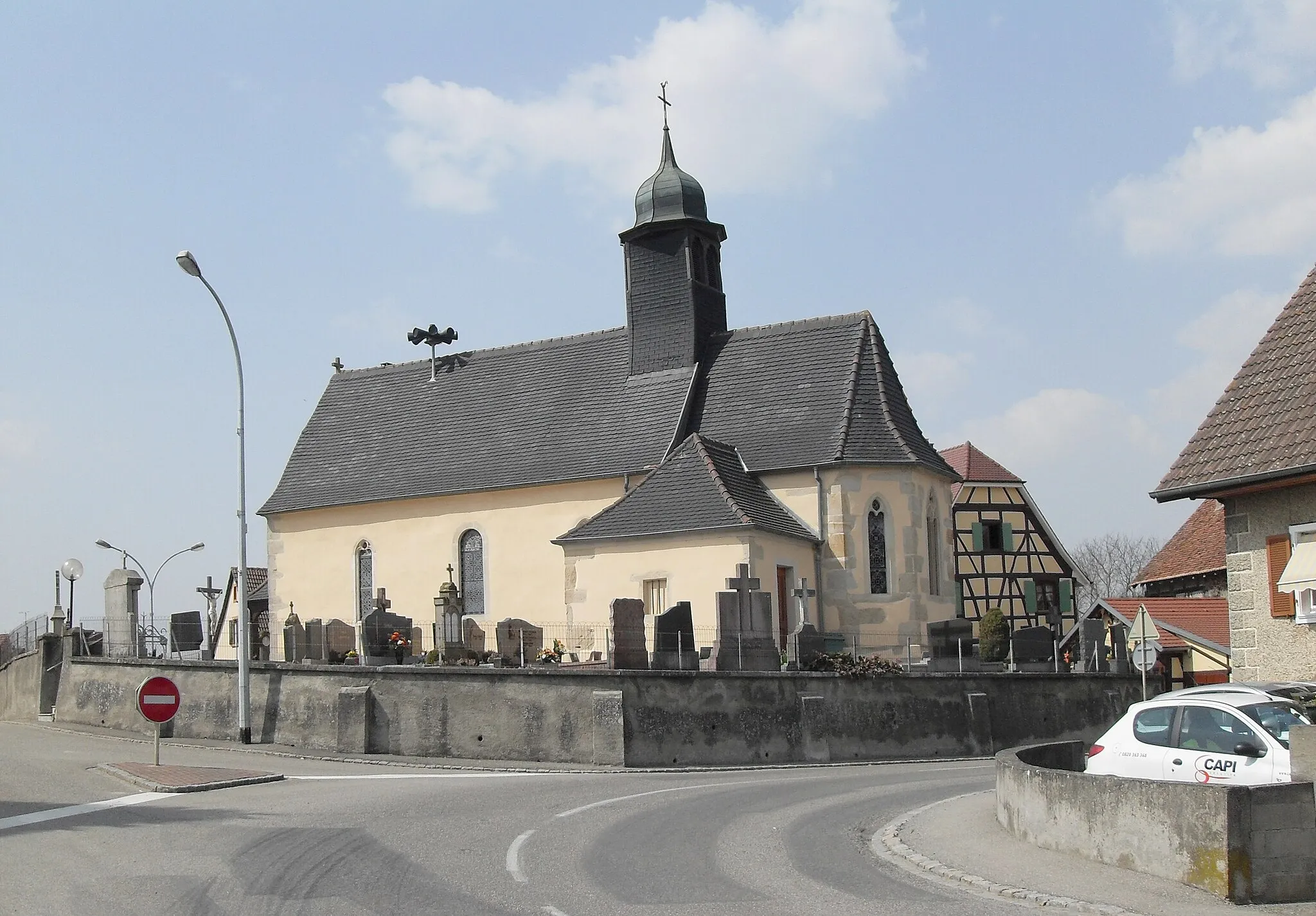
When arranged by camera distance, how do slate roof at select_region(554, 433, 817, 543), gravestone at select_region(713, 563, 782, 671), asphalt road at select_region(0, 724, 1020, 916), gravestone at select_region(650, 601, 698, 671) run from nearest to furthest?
1. asphalt road at select_region(0, 724, 1020, 916)
2. gravestone at select_region(650, 601, 698, 671)
3. gravestone at select_region(713, 563, 782, 671)
4. slate roof at select_region(554, 433, 817, 543)

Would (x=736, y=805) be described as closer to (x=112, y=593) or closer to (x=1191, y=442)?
(x=1191, y=442)

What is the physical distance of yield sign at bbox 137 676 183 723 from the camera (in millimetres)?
18344

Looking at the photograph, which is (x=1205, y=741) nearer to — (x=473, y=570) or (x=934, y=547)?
(x=934, y=547)

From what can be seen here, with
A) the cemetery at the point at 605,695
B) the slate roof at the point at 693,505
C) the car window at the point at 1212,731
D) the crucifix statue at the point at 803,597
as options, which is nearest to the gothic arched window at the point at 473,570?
the slate roof at the point at 693,505

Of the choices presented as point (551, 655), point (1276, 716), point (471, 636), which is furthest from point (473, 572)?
point (1276, 716)

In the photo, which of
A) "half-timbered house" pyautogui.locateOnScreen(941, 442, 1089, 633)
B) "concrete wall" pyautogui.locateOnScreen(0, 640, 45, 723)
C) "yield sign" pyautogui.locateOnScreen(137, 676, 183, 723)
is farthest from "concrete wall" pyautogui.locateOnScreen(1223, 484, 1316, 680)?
"half-timbered house" pyautogui.locateOnScreen(941, 442, 1089, 633)

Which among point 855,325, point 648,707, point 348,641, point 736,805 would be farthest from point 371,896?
point 855,325

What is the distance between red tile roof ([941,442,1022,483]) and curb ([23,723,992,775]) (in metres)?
22.7

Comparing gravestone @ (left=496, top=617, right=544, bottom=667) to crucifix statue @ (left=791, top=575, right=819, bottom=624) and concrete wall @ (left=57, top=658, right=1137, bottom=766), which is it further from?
crucifix statue @ (left=791, top=575, right=819, bottom=624)

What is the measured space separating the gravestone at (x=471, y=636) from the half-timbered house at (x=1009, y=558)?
20383mm

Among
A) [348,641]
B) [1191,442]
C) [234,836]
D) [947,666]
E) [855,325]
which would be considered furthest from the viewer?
[855,325]

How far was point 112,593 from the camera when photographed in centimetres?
2991

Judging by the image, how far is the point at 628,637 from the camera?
24.0 m

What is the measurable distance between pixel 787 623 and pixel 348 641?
33.7 ft
